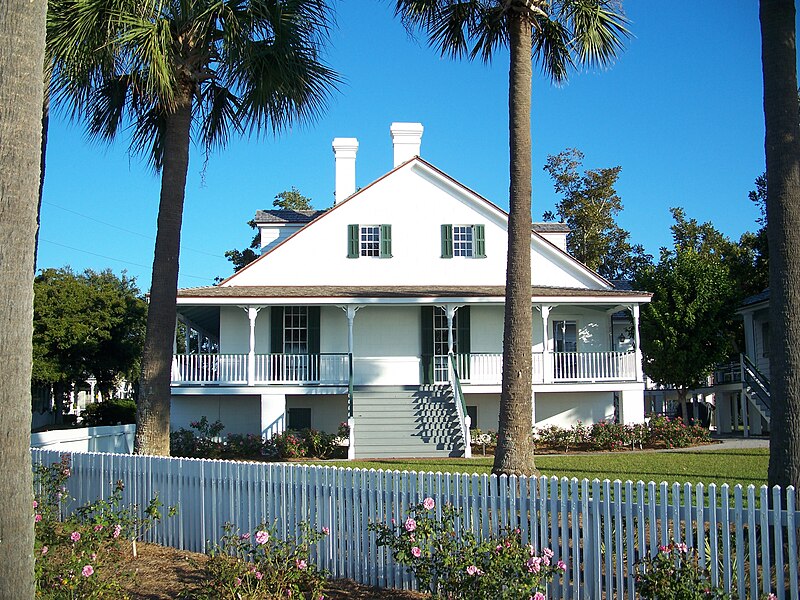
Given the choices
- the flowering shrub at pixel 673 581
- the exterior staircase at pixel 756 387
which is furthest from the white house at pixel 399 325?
the flowering shrub at pixel 673 581

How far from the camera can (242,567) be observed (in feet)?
23.1

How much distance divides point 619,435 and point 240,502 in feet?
43.0

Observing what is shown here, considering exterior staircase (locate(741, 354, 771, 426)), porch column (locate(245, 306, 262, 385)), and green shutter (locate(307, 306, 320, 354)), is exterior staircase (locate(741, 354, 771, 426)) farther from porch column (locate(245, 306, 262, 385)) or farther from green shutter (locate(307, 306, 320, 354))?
porch column (locate(245, 306, 262, 385))

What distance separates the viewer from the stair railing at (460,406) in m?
18.6

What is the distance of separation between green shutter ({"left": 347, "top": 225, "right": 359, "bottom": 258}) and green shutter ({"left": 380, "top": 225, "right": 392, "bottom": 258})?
80cm

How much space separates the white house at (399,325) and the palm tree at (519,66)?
8261mm

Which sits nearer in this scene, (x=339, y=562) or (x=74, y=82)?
(x=339, y=562)

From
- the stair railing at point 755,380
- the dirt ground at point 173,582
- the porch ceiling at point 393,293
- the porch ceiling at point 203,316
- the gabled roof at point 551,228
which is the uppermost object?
the gabled roof at point 551,228

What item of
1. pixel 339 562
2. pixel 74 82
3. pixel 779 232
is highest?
pixel 74 82

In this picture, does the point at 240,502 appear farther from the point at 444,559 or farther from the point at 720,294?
the point at 720,294

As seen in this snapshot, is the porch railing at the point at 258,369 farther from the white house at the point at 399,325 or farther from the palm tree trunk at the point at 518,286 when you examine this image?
the palm tree trunk at the point at 518,286

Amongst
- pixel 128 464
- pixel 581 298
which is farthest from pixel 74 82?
pixel 581 298

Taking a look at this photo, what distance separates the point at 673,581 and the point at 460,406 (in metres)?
13.9

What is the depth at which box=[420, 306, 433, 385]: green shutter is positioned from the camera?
76.7ft
